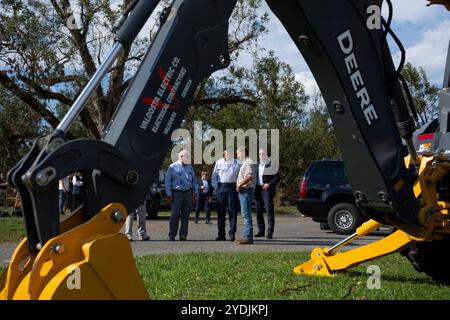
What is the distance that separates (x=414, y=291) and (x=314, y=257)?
131 cm

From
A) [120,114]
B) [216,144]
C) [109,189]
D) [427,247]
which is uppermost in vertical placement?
[216,144]

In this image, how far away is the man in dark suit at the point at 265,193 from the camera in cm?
1228

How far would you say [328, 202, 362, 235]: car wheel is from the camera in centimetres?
1447

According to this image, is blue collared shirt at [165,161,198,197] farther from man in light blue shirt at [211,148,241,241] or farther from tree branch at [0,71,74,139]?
tree branch at [0,71,74,139]

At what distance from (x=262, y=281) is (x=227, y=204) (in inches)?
222

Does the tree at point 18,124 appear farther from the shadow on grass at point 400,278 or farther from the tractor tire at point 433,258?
the tractor tire at point 433,258

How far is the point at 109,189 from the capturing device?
2.81m

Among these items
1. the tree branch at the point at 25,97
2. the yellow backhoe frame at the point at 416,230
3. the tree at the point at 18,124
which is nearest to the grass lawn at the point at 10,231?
the tree branch at the point at 25,97

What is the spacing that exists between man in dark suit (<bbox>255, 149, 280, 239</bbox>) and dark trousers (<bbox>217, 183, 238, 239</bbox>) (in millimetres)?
935

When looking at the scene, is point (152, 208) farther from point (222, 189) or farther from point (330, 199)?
point (222, 189)

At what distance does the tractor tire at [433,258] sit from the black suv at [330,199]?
7.97 meters
